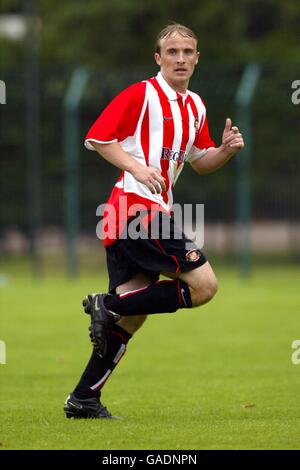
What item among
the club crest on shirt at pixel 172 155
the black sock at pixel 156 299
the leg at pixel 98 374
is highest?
the club crest on shirt at pixel 172 155

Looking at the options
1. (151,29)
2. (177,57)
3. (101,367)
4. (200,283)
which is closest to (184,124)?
(177,57)

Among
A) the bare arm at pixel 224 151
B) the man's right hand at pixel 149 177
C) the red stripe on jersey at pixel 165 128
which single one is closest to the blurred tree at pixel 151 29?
the bare arm at pixel 224 151

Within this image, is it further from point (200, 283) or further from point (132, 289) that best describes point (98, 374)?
point (200, 283)

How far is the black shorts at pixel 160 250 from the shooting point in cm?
691

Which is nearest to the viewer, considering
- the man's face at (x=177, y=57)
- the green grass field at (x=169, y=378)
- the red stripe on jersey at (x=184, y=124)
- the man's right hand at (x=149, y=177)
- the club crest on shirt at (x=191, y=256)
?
the green grass field at (x=169, y=378)

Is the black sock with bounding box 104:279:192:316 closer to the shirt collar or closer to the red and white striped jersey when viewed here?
the red and white striped jersey

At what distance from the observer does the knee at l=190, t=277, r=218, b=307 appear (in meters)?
6.91

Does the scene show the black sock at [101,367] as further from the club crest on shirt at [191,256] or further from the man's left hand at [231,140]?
the man's left hand at [231,140]

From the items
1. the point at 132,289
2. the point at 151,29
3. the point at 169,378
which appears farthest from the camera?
the point at 151,29

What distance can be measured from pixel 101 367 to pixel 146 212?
1061mm

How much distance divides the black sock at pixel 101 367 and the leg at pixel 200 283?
1.96 feet

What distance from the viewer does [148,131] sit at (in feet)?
23.2

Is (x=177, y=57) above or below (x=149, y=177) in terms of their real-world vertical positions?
above

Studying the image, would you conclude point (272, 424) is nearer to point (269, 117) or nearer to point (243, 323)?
point (243, 323)
